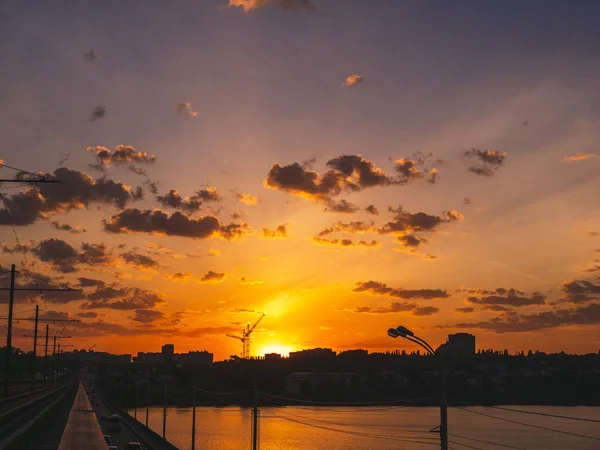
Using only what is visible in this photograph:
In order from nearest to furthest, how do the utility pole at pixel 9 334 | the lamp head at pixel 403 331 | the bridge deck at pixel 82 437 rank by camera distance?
the lamp head at pixel 403 331, the bridge deck at pixel 82 437, the utility pole at pixel 9 334

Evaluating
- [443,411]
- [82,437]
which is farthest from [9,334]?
[443,411]

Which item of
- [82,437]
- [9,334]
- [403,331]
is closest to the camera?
[403,331]

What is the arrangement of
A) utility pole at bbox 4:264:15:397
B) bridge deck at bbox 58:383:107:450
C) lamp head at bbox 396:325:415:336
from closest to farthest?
lamp head at bbox 396:325:415:336
bridge deck at bbox 58:383:107:450
utility pole at bbox 4:264:15:397

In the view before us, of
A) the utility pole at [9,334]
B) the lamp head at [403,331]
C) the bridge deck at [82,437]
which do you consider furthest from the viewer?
the utility pole at [9,334]

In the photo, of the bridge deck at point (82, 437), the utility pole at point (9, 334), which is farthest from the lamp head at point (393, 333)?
the utility pole at point (9, 334)

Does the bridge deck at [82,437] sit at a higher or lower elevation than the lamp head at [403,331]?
lower

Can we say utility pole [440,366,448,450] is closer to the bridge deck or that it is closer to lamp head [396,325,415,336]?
lamp head [396,325,415,336]

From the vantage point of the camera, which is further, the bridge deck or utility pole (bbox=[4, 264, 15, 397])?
utility pole (bbox=[4, 264, 15, 397])

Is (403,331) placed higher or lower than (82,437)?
higher

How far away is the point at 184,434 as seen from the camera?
195 metres

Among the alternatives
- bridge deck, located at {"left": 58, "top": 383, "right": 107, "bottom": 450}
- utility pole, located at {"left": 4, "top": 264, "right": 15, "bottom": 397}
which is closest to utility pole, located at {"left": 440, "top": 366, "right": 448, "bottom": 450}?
bridge deck, located at {"left": 58, "top": 383, "right": 107, "bottom": 450}

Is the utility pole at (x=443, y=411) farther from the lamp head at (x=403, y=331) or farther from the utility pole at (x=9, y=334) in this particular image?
the utility pole at (x=9, y=334)

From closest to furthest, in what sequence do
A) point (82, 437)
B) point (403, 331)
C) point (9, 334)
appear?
point (403, 331) → point (82, 437) → point (9, 334)

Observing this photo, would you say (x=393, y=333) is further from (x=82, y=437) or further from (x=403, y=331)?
(x=82, y=437)
